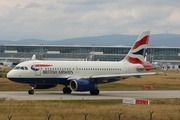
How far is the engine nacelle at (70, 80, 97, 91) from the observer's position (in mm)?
55875

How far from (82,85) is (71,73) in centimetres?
346

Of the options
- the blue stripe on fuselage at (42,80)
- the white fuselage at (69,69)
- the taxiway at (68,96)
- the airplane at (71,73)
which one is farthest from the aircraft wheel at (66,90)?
the white fuselage at (69,69)

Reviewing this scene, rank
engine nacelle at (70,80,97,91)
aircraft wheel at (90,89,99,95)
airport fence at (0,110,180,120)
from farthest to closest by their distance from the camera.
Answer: aircraft wheel at (90,89,99,95) → engine nacelle at (70,80,97,91) → airport fence at (0,110,180,120)

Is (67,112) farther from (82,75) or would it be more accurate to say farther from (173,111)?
(82,75)

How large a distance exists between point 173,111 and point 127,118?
6620mm

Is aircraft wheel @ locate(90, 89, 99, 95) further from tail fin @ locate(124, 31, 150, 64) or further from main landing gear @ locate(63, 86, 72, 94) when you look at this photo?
tail fin @ locate(124, 31, 150, 64)

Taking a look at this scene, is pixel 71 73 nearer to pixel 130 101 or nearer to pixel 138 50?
pixel 138 50

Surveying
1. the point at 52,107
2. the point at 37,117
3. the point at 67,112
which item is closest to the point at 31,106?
the point at 52,107

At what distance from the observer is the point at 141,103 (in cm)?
4575

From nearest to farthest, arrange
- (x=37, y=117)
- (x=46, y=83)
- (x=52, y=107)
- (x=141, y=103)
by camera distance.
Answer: (x=37, y=117)
(x=52, y=107)
(x=141, y=103)
(x=46, y=83)

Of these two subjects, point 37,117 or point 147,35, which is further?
point 147,35

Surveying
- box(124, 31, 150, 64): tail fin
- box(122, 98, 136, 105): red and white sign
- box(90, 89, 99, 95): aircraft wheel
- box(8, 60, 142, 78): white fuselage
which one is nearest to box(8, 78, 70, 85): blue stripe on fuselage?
box(8, 60, 142, 78): white fuselage

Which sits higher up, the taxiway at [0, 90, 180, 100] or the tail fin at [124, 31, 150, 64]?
the tail fin at [124, 31, 150, 64]

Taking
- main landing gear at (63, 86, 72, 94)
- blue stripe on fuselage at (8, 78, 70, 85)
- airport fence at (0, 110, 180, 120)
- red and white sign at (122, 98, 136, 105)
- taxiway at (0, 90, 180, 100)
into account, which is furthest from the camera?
main landing gear at (63, 86, 72, 94)
